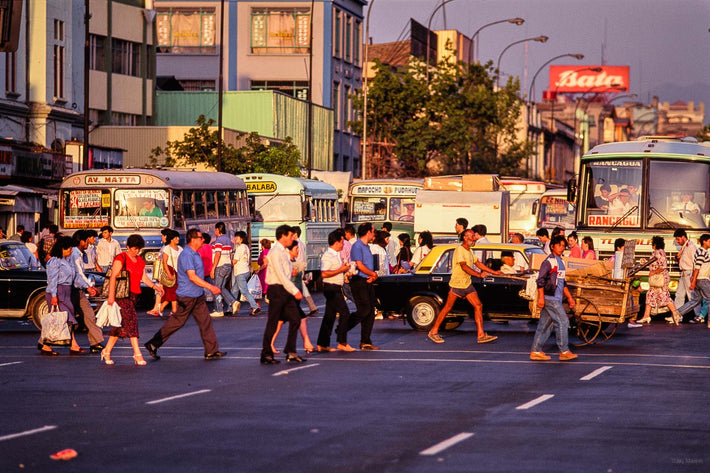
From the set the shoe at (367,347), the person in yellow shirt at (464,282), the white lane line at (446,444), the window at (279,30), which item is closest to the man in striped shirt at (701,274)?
the person in yellow shirt at (464,282)

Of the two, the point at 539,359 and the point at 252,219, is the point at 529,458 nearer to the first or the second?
the point at 539,359

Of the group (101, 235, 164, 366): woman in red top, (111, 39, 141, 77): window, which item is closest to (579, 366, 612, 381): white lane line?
(101, 235, 164, 366): woman in red top

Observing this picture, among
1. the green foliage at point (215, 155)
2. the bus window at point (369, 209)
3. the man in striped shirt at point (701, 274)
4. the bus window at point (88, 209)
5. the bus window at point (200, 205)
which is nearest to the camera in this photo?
the man in striped shirt at point (701, 274)

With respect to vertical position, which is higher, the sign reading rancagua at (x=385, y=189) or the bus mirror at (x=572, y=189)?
the sign reading rancagua at (x=385, y=189)

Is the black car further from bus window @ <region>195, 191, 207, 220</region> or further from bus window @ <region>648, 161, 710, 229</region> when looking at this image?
bus window @ <region>195, 191, 207, 220</region>

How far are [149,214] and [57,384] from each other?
1558cm

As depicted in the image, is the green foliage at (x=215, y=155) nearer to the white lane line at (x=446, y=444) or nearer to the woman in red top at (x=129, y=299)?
the woman in red top at (x=129, y=299)

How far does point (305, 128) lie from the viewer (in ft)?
233

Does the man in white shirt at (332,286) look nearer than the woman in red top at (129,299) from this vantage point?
No

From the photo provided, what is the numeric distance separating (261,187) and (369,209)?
4646 millimetres

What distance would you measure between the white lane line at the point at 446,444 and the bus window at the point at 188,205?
68.5 ft

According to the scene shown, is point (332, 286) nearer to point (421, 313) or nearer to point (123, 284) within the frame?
point (123, 284)

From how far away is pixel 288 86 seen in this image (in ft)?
253

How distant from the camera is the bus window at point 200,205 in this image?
107 feet
